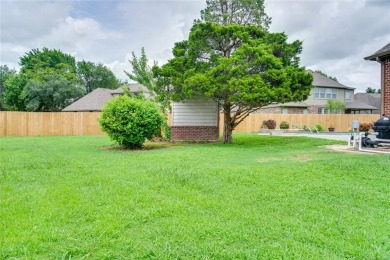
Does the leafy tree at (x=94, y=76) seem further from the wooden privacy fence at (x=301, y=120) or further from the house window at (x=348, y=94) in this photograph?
the house window at (x=348, y=94)

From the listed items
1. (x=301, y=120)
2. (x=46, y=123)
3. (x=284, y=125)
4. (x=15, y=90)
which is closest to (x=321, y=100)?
(x=301, y=120)

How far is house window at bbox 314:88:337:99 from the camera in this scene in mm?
32438

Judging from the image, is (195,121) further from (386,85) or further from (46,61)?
(46,61)

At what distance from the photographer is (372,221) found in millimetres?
3424

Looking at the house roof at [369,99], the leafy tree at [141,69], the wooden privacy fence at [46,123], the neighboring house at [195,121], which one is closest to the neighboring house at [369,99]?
the house roof at [369,99]

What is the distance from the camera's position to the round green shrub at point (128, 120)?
11.0m

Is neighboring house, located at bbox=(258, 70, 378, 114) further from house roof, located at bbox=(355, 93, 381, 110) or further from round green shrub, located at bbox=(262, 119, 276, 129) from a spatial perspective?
house roof, located at bbox=(355, 93, 381, 110)

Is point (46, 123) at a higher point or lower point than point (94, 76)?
lower

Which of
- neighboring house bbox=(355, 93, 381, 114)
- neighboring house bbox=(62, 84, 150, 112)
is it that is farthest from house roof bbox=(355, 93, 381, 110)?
neighboring house bbox=(62, 84, 150, 112)

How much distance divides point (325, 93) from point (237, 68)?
82.7 ft

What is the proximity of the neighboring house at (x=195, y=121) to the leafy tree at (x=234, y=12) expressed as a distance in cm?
387

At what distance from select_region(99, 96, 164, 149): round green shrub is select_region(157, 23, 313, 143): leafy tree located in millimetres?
1692

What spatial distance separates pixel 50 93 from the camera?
32000mm

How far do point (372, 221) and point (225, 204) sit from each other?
5.64ft
